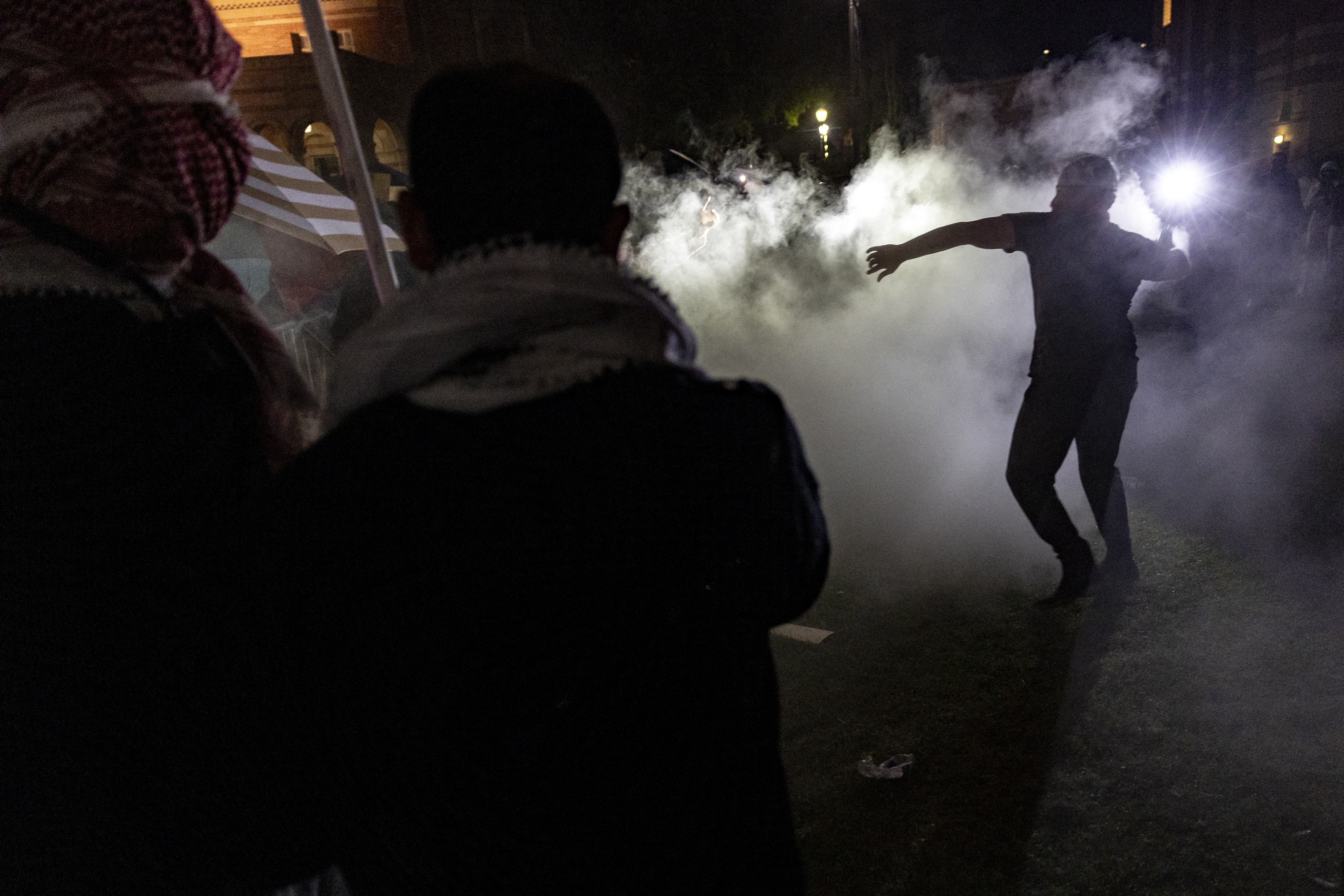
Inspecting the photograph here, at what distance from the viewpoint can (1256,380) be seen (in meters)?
7.99

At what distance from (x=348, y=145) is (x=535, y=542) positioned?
1799 millimetres

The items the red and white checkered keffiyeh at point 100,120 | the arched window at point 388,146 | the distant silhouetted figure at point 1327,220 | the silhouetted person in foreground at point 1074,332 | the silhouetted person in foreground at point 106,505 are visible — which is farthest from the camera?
the arched window at point 388,146

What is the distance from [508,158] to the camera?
1.00 metres

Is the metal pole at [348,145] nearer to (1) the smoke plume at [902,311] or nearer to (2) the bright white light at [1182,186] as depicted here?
(1) the smoke plume at [902,311]

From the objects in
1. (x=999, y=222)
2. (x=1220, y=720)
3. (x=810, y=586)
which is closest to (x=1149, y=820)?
(x=1220, y=720)

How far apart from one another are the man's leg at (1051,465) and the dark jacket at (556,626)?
3.47 m

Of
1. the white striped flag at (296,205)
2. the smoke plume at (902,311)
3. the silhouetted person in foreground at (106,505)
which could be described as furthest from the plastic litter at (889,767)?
the white striped flag at (296,205)

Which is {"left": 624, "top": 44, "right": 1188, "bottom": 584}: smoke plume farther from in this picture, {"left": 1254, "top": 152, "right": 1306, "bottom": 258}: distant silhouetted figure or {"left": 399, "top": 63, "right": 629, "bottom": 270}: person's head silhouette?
{"left": 399, "top": 63, "right": 629, "bottom": 270}: person's head silhouette

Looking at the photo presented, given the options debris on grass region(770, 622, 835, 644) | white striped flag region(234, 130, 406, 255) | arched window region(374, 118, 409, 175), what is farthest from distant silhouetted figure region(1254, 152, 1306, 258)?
arched window region(374, 118, 409, 175)

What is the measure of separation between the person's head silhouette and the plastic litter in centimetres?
263

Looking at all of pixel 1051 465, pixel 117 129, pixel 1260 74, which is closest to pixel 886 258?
pixel 1051 465

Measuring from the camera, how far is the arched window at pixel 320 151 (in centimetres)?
2005

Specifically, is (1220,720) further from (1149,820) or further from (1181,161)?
(1181,161)

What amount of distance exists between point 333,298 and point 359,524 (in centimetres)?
733
